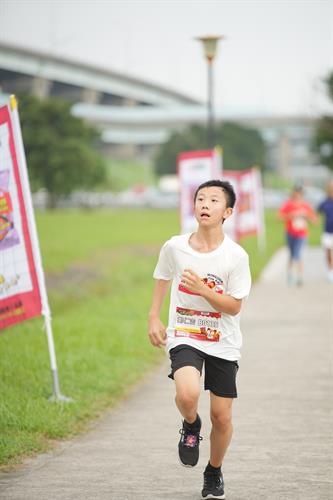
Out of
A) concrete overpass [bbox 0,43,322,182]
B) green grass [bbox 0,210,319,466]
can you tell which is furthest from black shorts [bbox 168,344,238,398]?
concrete overpass [bbox 0,43,322,182]

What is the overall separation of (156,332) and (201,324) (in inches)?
9.8

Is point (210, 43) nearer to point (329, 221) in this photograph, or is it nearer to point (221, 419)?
point (329, 221)

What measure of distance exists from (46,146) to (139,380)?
60.8 metres

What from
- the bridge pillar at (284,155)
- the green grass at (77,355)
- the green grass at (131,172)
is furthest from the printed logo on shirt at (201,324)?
the bridge pillar at (284,155)

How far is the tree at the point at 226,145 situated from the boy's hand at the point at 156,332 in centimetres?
10041

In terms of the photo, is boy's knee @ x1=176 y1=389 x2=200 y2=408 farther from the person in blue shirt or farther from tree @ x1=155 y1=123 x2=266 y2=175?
tree @ x1=155 y1=123 x2=266 y2=175

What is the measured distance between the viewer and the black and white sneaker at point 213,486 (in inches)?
209

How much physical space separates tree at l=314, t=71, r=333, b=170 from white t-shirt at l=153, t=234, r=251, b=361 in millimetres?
55272

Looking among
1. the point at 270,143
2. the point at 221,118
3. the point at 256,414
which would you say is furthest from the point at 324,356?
the point at 270,143

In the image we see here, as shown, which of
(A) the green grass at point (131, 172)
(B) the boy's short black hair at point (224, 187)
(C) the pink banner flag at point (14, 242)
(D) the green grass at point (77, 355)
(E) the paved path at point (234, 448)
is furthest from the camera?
(A) the green grass at point (131, 172)

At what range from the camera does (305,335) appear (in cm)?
1227

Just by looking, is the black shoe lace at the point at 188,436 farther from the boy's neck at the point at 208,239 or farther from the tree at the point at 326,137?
the tree at the point at 326,137

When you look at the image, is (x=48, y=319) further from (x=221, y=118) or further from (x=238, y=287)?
(x=221, y=118)

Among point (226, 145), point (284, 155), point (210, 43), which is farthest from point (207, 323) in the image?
point (284, 155)
